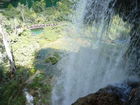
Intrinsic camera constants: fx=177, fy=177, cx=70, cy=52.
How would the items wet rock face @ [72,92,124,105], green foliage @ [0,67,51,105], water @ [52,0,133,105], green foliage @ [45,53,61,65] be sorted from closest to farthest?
wet rock face @ [72,92,124,105]
water @ [52,0,133,105]
green foliage @ [0,67,51,105]
green foliage @ [45,53,61,65]

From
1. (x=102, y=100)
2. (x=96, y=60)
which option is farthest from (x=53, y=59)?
(x=102, y=100)

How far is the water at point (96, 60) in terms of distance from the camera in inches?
222

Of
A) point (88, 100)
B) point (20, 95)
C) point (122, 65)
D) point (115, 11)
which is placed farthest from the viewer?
point (20, 95)

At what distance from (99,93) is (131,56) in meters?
1.61

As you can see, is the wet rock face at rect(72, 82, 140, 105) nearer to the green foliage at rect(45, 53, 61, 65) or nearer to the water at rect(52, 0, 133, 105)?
the water at rect(52, 0, 133, 105)

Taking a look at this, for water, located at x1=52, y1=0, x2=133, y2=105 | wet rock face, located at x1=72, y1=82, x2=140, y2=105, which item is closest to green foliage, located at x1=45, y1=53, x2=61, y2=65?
water, located at x1=52, y1=0, x2=133, y2=105

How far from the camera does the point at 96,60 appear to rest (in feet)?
27.4

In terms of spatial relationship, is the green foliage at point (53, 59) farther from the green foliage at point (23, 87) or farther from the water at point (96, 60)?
the green foliage at point (23, 87)

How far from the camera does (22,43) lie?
11453mm

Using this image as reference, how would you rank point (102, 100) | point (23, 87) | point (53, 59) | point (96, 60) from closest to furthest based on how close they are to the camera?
point (102, 100), point (96, 60), point (23, 87), point (53, 59)

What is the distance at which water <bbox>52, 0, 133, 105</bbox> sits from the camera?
564 cm

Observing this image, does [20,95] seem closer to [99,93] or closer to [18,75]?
[18,75]

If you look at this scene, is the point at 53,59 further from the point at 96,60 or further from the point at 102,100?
the point at 102,100

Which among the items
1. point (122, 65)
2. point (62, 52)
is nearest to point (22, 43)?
point (62, 52)
